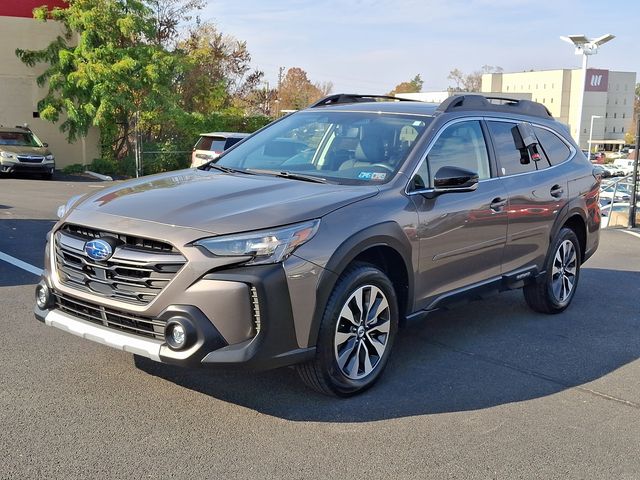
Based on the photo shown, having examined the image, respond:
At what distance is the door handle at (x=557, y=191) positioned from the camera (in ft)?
20.2

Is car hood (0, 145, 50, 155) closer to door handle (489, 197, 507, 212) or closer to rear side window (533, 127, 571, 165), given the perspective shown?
rear side window (533, 127, 571, 165)

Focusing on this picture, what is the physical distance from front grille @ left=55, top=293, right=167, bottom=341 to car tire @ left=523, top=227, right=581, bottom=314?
381cm

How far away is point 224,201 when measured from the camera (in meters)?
4.06

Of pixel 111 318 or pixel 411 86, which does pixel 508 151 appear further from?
pixel 411 86

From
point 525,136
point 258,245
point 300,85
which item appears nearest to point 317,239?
point 258,245

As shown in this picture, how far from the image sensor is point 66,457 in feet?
11.3

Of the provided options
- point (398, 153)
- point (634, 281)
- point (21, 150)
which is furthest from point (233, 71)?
point (398, 153)

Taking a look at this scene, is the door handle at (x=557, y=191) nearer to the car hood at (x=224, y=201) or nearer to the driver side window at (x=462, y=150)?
the driver side window at (x=462, y=150)

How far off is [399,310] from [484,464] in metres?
1.40

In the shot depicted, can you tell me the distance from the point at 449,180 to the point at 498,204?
900mm

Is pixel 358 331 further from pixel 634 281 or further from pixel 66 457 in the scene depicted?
pixel 634 281

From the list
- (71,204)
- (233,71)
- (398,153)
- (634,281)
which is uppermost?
(233,71)

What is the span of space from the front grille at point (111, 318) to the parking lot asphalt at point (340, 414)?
402 millimetres

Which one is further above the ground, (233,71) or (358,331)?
(233,71)
